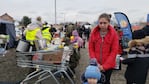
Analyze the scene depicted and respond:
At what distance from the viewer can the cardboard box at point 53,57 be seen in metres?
6.96

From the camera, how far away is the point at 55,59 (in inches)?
276

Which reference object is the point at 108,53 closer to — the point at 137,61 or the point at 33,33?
the point at 137,61

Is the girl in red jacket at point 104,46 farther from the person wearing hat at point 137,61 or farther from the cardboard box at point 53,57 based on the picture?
the cardboard box at point 53,57

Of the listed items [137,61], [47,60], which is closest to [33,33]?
[47,60]

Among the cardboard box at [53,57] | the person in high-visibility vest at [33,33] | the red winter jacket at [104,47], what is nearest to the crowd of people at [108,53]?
the red winter jacket at [104,47]

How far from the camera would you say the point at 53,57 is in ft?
23.0

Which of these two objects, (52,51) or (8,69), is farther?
(8,69)

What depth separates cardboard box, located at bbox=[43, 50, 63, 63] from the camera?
696 cm

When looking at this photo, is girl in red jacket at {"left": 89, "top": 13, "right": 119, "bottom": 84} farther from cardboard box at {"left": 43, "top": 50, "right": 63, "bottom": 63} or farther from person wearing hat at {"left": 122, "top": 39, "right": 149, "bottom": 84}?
cardboard box at {"left": 43, "top": 50, "right": 63, "bottom": 63}

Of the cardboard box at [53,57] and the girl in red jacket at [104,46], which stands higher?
the girl in red jacket at [104,46]

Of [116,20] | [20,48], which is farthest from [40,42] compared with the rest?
[116,20]

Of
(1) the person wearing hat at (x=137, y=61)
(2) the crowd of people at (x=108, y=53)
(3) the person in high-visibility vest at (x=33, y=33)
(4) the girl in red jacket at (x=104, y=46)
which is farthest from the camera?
(3) the person in high-visibility vest at (x=33, y=33)

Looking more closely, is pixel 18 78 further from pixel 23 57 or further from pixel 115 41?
pixel 115 41

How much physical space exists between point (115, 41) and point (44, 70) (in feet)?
7.07
